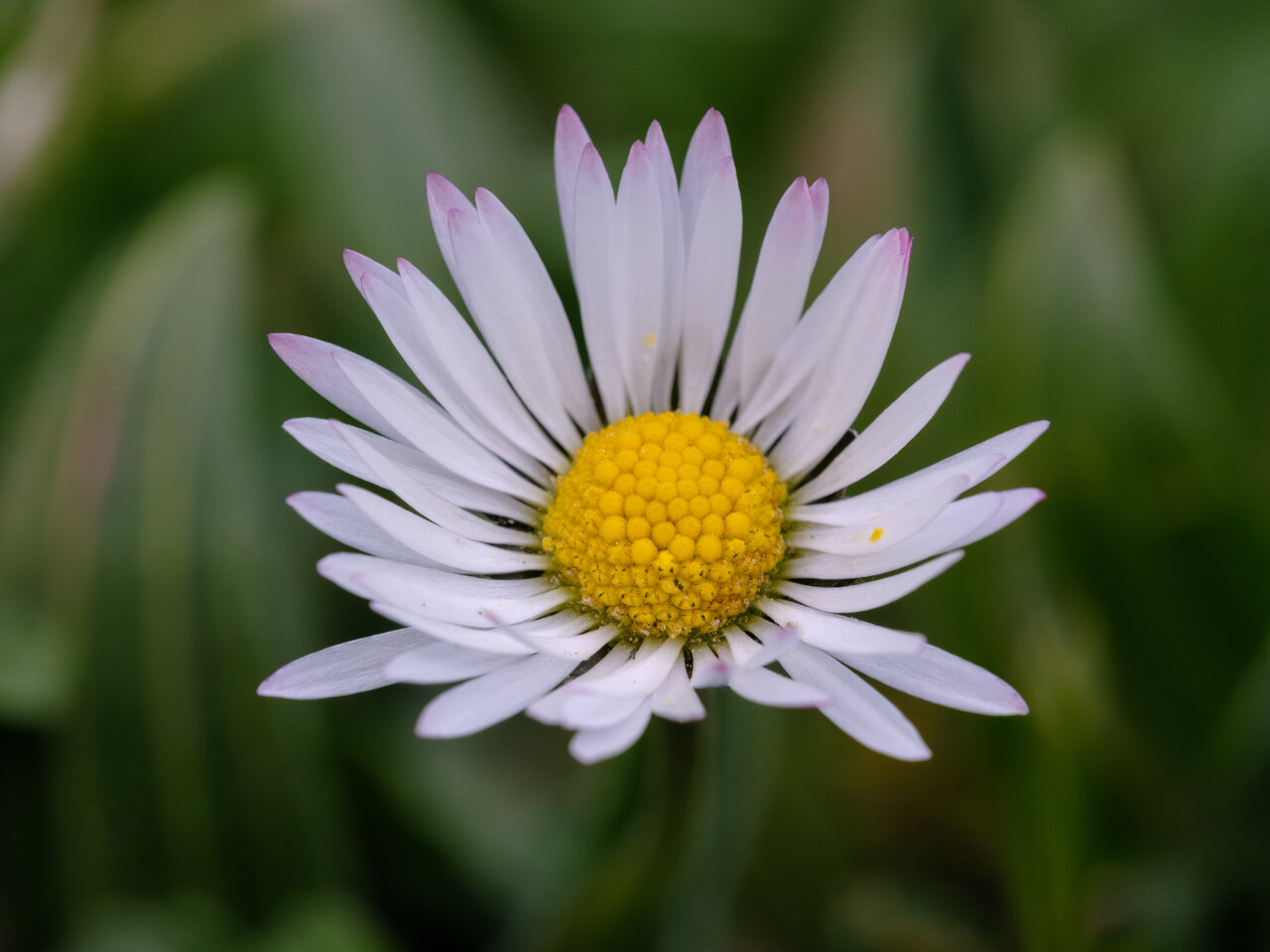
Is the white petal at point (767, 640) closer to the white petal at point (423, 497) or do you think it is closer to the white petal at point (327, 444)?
the white petal at point (423, 497)

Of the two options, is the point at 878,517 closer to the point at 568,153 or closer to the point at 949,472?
the point at 949,472

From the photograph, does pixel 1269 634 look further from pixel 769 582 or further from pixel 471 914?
pixel 471 914

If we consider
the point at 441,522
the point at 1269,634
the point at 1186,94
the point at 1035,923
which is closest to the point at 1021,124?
the point at 1186,94

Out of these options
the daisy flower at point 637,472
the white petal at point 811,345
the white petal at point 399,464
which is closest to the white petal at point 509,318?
the daisy flower at point 637,472

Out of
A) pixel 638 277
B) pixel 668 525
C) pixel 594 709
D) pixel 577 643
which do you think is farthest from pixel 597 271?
pixel 594 709

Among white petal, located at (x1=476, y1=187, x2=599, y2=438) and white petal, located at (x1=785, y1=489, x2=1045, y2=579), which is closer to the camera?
white petal, located at (x1=785, y1=489, x2=1045, y2=579)

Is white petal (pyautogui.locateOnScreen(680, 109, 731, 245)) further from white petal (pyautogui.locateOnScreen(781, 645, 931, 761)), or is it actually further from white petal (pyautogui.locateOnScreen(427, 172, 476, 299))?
white petal (pyautogui.locateOnScreen(781, 645, 931, 761))

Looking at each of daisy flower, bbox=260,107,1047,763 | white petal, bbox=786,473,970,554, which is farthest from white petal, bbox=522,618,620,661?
white petal, bbox=786,473,970,554
